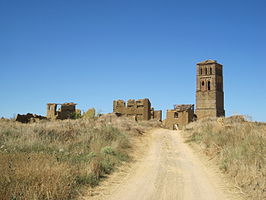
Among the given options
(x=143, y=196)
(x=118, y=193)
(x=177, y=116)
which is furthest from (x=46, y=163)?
(x=177, y=116)

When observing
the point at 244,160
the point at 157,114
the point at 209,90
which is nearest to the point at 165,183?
the point at 244,160

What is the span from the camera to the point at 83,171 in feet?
25.6

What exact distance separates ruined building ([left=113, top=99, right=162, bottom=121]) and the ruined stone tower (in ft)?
101

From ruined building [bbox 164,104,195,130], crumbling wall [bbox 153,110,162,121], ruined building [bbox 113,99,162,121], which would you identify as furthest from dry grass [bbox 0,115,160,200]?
crumbling wall [bbox 153,110,162,121]

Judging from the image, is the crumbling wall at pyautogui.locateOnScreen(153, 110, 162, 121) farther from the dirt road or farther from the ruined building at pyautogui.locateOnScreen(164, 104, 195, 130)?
the dirt road

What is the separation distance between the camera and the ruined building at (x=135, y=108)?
1679 inches

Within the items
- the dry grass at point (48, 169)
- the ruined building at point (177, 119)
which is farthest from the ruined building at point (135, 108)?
the dry grass at point (48, 169)

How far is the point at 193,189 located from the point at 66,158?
407 cm

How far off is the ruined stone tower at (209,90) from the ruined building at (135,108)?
101ft

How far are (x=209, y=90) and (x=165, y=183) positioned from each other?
67.7 metres

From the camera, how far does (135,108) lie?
143 feet

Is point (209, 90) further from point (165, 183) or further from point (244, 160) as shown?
point (165, 183)

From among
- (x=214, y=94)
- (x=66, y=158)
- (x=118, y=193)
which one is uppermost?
(x=214, y=94)

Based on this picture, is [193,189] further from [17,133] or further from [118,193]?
[17,133]
